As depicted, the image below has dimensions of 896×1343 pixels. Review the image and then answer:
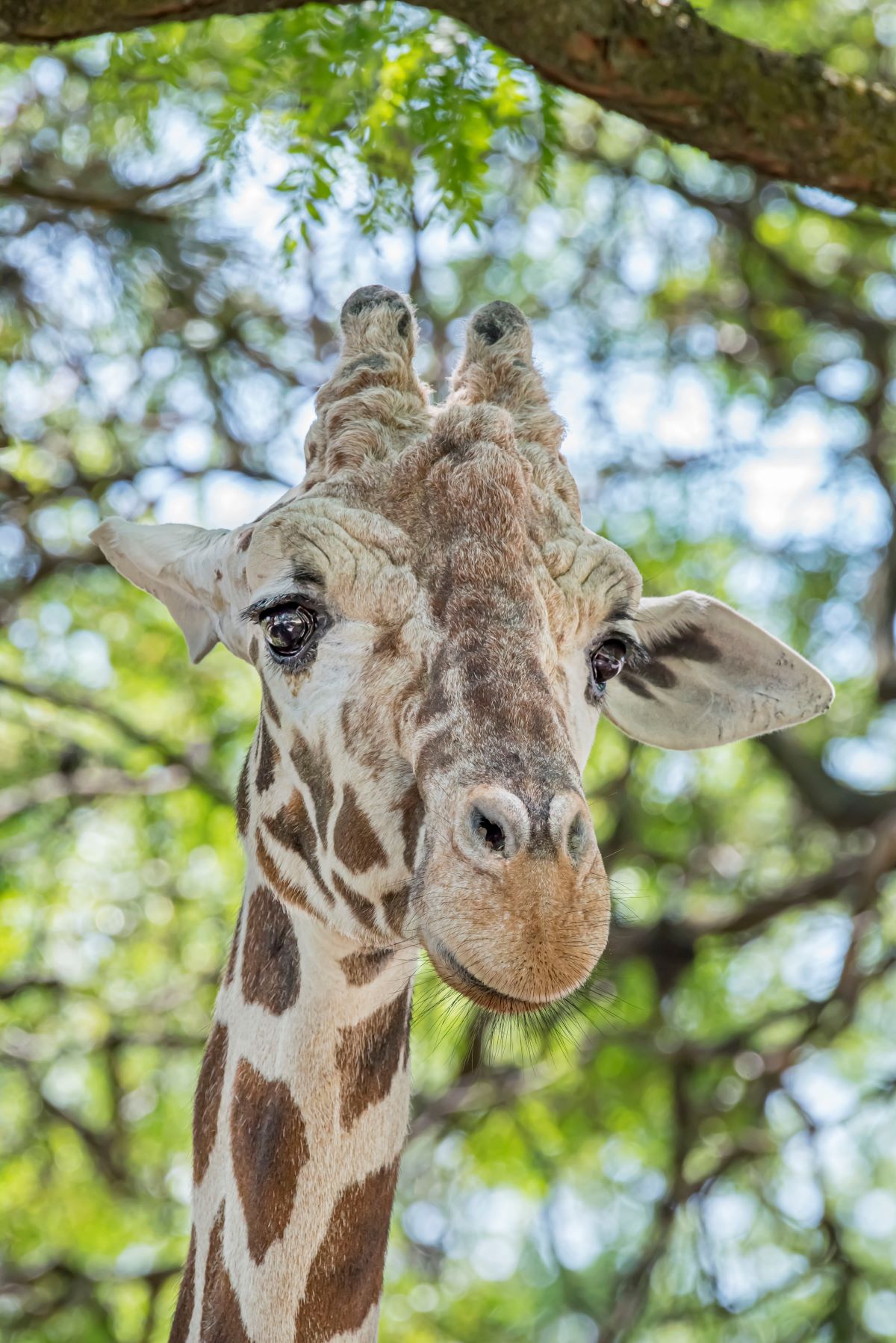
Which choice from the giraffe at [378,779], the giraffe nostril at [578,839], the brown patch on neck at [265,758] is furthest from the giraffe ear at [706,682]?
the giraffe nostril at [578,839]

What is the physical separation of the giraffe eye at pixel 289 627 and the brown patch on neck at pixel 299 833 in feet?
1.09

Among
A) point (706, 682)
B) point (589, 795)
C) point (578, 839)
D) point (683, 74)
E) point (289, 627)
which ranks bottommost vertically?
point (589, 795)

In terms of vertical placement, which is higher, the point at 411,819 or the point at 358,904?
the point at 411,819

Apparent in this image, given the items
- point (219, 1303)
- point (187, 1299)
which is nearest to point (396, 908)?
→ point (219, 1303)

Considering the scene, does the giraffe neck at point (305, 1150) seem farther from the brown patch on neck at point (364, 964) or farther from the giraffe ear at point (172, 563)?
the giraffe ear at point (172, 563)

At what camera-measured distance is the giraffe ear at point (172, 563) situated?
366 centimetres

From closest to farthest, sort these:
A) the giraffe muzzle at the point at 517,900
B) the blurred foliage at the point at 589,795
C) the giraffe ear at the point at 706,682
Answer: the giraffe muzzle at the point at 517,900 → the giraffe ear at the point at 706,682 → the blurred foliage at the point at 589,795

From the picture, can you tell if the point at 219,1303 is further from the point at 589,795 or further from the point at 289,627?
the point at 589,795

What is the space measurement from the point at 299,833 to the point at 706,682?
4.14ft

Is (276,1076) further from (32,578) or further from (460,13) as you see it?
(32,578)

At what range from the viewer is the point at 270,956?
334cm

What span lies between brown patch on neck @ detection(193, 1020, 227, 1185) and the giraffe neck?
5 centimetres

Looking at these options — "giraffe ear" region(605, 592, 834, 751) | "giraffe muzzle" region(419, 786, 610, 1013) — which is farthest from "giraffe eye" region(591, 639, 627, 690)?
"giraffe muzzle" region(419, 786, 610, 1013)

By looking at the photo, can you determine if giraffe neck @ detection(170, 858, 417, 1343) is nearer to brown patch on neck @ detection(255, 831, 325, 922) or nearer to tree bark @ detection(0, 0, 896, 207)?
brown patch on neck @ detection(255, 831, 325, 922)
